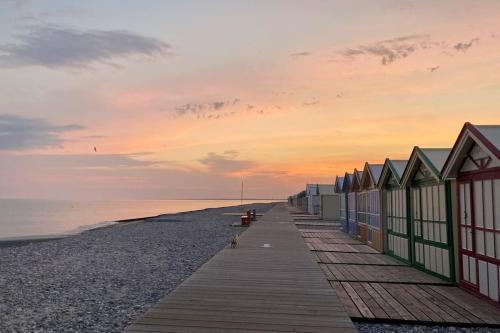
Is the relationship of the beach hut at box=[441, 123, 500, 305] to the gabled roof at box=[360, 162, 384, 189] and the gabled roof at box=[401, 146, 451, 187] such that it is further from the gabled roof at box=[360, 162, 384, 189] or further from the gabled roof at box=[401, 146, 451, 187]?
the gabled roof at box=[360, 162, 384, 189]

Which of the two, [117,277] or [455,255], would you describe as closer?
[455,255]

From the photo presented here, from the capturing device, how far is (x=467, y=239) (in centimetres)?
1039

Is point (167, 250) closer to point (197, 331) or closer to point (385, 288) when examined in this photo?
point (385, 288)

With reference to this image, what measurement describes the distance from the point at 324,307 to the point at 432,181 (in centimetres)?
625

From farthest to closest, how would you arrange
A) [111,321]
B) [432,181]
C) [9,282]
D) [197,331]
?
[9,282], [432,181], [111,321], [197,331]

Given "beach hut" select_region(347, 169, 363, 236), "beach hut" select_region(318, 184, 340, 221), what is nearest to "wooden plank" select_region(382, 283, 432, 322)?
"beach hut" select_region(347, 169, 363, 236)

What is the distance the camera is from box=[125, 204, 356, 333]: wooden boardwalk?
679 cm

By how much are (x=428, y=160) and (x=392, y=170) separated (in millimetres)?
3532

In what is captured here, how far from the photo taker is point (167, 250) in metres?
21.9

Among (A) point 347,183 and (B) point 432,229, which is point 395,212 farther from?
(A) point 347,183

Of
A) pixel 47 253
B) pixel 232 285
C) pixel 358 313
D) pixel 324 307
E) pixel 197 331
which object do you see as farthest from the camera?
pixel 47 253

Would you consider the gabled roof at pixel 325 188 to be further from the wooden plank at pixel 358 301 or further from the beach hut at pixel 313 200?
the wooden plank at pixel 358 301

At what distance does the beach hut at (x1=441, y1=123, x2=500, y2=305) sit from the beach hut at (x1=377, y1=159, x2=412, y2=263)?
3.88 meters

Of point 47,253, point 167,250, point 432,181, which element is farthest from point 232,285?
point 47,253
